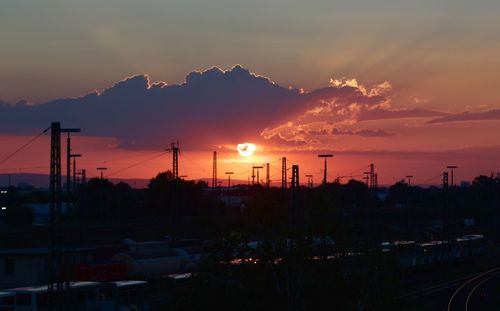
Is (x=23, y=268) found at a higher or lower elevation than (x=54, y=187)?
lower

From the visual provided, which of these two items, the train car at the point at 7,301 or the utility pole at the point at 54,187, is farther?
the train car at the point at 7,301

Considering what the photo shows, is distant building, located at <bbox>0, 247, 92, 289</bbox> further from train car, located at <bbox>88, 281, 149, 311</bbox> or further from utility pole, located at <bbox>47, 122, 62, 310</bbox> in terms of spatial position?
utility pole, located at <bbox>47, 122, 62, 310</bbox>

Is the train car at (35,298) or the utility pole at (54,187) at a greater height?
the utility pole at (54,187)

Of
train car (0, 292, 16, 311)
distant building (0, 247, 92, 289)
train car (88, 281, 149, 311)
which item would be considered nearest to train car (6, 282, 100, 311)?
train car (0, 292, 16, 311)

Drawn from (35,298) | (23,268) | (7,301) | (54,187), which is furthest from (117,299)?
(23,268)

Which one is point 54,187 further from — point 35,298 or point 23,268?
point 23,268

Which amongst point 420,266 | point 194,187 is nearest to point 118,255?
point 420,266

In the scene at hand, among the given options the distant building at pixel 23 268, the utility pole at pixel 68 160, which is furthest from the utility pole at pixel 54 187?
the distant building at pixel 23 268

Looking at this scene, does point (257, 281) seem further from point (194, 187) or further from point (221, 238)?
point (194, 187)

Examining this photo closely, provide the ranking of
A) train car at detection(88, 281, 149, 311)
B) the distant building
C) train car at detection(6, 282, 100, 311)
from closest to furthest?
train car at detection(6, 282, 100, 311)
train car at detection(88, 281, 149, 311)
the distant building

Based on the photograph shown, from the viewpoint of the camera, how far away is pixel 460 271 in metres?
84.9

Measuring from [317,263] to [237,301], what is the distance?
2891 mm

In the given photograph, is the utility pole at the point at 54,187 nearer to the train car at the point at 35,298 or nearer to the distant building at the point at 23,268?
the train car at the point at 35,298

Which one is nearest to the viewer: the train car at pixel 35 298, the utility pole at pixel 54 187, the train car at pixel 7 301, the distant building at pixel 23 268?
the utility pole at pixel 54 187
